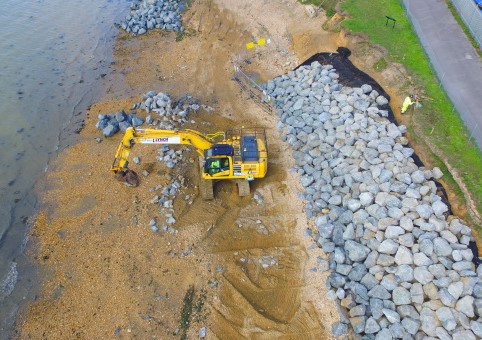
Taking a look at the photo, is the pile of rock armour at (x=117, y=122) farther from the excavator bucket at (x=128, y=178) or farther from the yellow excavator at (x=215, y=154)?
the yellow excavator at (x=215, y=154)

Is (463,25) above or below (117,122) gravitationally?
above

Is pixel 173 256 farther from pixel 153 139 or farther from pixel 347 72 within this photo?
pixel 347 72

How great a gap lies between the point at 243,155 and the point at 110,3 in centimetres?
3326

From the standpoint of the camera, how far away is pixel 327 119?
925 inches

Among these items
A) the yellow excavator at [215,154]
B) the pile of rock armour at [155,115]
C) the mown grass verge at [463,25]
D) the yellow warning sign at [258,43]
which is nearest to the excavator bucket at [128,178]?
the yellow excavator at [215,154]

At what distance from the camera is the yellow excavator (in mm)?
19422

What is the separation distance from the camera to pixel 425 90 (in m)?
22.8

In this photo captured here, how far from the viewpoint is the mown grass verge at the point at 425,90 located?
18.8 metres

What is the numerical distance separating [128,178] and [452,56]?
21.3m

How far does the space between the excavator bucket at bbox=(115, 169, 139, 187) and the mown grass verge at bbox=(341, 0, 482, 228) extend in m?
15.9

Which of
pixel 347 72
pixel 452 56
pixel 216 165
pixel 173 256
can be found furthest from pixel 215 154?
pixel 452 56

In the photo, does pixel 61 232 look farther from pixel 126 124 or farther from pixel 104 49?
pixel 104 49

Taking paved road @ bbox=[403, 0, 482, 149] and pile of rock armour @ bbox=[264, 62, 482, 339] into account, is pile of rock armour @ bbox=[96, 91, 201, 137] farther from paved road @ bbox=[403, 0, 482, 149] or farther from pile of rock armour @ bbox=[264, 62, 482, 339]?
paved road @ bbox=[403, 0, 482, 149]

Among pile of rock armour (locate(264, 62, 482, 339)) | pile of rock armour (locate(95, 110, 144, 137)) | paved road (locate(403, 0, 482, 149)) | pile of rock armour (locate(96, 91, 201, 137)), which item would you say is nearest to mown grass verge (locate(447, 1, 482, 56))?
Answer: paved road (locate(403, 0, 482, 149))
